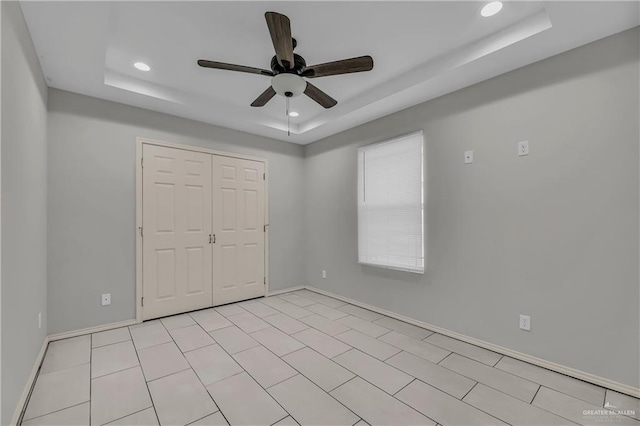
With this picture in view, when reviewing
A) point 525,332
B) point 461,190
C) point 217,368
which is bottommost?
point 217,368

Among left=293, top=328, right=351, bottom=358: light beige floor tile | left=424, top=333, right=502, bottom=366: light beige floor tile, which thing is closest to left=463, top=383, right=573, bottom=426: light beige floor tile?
left=424, top=333, right=502, bottom=366: light beige floor tile

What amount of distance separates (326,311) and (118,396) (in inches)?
90.3

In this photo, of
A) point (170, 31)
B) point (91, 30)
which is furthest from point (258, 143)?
point (91, 30)

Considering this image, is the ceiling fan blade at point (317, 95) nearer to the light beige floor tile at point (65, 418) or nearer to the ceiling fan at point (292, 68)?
the ceiling fan at point (292, 68)

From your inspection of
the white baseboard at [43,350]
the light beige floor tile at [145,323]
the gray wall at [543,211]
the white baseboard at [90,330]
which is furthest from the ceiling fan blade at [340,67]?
the white baseboard at [90,330]

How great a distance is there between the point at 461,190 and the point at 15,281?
355 centimetres

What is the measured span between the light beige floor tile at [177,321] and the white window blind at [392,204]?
2286 millimetres

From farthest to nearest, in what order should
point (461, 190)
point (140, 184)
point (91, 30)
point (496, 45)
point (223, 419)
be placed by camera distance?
point (140, 184)
point (461, 190)
point (496, 45)
point (91, 30)
point (223, 419)

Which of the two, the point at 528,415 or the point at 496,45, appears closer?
the point at 528,415

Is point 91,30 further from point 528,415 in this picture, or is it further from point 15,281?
point 528,415

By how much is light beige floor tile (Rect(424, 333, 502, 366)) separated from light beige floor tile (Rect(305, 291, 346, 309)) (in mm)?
1402

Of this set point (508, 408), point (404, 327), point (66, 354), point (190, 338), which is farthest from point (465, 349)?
point (66, 354)

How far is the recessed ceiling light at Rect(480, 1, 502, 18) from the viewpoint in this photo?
6.43 ft

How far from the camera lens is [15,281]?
1.75 m
